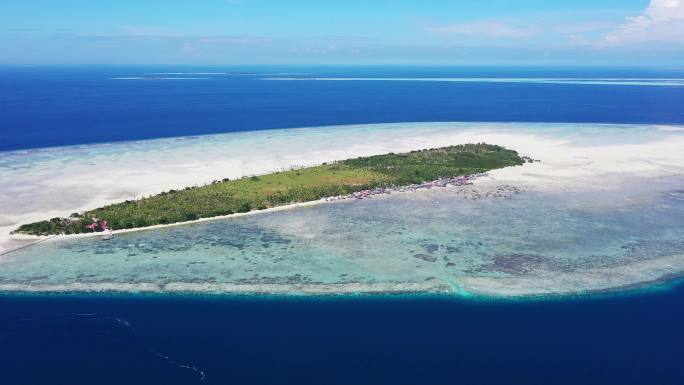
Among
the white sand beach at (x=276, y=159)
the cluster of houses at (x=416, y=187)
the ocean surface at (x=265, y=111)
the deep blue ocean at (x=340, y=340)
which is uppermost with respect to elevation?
the ocean surface at (x=265, y=111)

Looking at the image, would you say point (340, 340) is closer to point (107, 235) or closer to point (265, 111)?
point (107, 235)

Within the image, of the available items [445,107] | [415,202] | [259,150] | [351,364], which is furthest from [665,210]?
[445,107]

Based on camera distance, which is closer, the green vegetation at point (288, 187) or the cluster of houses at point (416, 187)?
the green vegetation at point (288, 187)

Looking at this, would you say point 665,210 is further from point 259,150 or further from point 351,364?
point 259,150

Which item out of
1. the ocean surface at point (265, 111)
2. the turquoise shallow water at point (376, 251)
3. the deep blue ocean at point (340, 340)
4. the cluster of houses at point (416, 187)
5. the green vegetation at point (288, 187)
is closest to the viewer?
the deep blue ocean at point (340, 340)

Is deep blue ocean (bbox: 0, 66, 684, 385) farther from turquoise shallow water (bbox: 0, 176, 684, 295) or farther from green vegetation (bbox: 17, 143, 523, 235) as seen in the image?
green vegetation (bbox: 17, 143, 523, 235)

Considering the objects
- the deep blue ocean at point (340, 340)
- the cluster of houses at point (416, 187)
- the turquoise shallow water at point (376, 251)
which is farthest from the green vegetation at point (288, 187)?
the deep blue ocean at point (340, 340)

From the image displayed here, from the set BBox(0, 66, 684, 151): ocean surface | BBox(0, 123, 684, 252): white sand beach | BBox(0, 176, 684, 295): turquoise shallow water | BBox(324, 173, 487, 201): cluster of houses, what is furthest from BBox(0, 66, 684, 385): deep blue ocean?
BBox(0, 66, 684, 151): ocean surface

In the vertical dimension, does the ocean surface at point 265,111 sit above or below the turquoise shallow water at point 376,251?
above

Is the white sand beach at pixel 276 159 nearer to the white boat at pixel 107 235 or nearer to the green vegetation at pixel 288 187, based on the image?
the green vegetation at pixel 288 187
